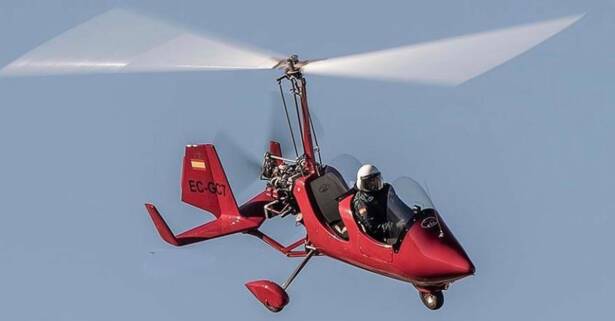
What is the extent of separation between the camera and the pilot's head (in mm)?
15008

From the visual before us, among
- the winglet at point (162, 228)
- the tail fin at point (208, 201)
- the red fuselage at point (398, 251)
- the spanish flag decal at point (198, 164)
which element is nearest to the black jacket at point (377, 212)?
the red fuselage at point (398, 251)

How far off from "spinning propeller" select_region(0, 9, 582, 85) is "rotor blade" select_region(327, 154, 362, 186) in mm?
2137

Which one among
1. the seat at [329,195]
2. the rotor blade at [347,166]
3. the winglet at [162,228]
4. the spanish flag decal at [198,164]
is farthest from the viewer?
the spanish flag decal at [198,164]

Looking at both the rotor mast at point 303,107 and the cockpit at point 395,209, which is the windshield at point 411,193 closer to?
the cockpit at point 395,209

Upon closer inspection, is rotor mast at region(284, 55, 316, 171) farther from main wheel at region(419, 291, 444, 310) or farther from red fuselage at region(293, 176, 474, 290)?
main wheel at region(419, 291, 444, 310)

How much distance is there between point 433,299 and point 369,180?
1973mm

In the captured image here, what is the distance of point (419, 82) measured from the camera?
1230 cm

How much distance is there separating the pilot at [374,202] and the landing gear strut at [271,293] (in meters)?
1.61

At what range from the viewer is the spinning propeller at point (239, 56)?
12055mm

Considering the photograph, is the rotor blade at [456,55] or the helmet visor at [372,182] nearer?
the rotor blade at [456,55]

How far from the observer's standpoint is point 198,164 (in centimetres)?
1811

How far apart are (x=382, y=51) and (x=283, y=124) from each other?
4.86 metres

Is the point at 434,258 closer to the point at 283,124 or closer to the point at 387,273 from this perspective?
the point at 387,273

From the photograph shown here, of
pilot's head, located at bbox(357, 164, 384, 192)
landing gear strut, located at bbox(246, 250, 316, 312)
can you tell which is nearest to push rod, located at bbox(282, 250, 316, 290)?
landing gear strut, located at bbox(246, 250, 316, 312)
